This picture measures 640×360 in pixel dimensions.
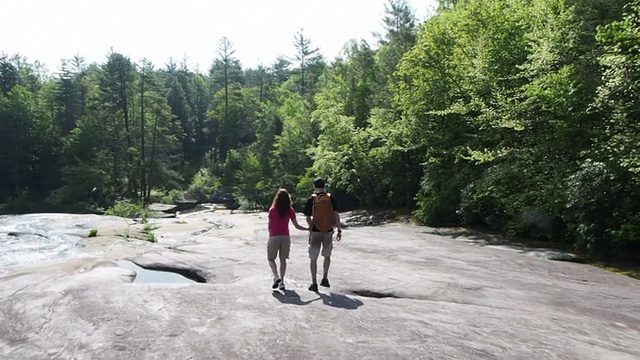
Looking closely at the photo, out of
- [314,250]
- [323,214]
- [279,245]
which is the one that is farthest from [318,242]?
[279,245]

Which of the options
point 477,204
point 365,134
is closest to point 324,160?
point 365,134

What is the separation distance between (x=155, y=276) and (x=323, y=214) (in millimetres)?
5207

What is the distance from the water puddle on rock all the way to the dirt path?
448 mm

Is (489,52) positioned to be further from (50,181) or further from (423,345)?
(50,181)

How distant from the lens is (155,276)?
34.0 ft

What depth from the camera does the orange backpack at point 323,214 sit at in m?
7.68

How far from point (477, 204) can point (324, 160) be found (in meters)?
12.8

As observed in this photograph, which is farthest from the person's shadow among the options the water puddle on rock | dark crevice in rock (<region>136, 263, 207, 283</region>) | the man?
the water puddle on rock

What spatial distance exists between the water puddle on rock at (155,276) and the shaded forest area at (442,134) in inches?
461

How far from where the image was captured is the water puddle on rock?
991 centimetres

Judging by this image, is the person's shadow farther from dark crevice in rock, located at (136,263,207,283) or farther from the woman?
dark crevice in rock, located at (136,263,207,283)

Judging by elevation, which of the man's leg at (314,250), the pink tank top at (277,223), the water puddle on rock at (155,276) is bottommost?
the water puddle on rock at (155,276)

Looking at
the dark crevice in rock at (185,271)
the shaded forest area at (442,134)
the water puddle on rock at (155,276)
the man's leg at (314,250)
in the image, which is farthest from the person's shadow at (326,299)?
the shaded forest area at (442,134)

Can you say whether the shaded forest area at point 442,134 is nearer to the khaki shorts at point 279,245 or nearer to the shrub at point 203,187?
the shrub at point 203,187
